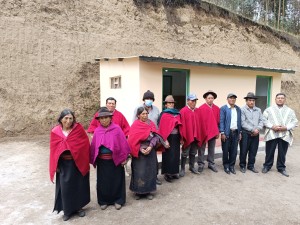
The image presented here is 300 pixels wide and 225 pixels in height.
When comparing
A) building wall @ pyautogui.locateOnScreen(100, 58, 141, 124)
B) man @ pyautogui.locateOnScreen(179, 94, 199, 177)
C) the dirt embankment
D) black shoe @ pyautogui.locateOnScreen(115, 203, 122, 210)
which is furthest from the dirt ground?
the dirt embankment

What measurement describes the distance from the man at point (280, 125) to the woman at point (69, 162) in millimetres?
3609

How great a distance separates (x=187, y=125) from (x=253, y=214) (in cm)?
184

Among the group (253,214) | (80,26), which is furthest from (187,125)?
(80,26)

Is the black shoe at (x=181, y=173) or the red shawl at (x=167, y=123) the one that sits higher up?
the red shawl at (x=167, y=123)

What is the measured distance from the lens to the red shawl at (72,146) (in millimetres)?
3242

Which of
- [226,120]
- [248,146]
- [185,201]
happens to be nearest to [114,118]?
[185,201]

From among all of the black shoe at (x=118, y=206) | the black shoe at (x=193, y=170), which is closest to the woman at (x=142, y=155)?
the black shoe at (x=118, y=206)

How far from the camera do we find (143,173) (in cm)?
390

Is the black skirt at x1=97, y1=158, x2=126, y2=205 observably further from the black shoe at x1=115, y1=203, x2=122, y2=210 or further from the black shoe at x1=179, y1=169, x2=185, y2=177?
the black shoe at x1=179, y1=169, x2=185, y2=177

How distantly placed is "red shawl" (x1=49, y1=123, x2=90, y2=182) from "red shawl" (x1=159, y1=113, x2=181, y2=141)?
1547mm

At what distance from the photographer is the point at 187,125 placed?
480 centimetres

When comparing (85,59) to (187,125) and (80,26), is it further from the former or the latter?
(187,125)

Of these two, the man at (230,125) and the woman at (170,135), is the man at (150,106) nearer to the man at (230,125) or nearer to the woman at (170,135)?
the woman at (170,135)

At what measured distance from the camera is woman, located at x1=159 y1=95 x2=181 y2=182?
454 cm
